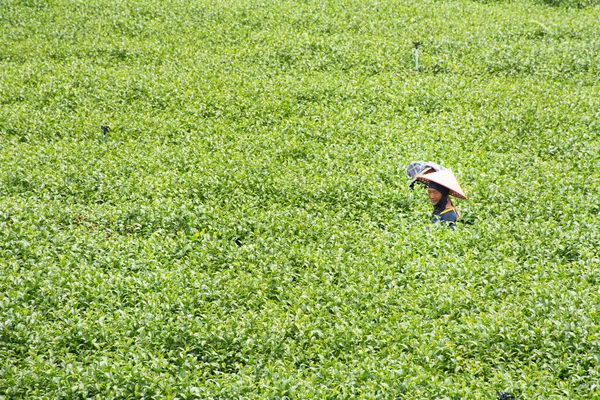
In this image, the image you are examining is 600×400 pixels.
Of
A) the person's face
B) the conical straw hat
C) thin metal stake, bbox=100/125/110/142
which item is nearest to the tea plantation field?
thin metal stake, bbox=100/125/110/142

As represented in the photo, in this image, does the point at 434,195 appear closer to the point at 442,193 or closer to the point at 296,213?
the point at 442,193

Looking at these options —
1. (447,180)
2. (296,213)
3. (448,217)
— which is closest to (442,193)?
(447,180)

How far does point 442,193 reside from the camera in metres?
10.4

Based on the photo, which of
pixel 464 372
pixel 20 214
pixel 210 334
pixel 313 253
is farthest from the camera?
pixel 20 214

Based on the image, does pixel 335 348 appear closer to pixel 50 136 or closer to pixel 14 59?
pixel 50 136

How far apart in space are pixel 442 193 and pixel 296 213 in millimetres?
2370

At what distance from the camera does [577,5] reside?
74.3 ft

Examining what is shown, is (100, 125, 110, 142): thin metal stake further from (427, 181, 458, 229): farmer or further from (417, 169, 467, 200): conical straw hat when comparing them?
(427, 181, 458, 229): farmer

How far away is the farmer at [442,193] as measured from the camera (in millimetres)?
10195

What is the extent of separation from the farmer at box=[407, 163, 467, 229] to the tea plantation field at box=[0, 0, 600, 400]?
24 cm

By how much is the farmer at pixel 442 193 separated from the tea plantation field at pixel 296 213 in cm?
24

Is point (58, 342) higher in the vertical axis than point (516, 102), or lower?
lower

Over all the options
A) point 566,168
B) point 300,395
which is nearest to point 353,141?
point 566,168

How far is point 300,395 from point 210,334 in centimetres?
154
